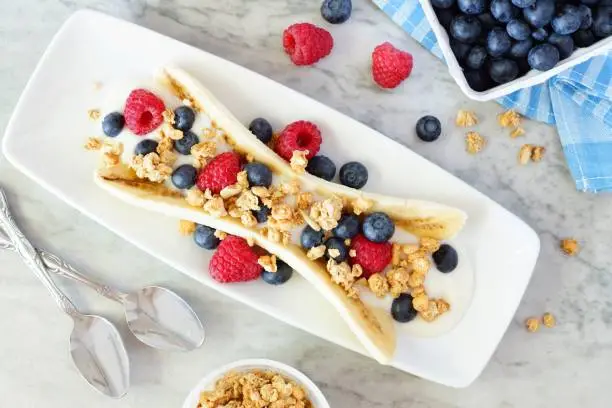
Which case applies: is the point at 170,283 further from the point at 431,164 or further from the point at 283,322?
the point at 431,164

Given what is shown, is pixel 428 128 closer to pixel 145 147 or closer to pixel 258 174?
pixel 258 174

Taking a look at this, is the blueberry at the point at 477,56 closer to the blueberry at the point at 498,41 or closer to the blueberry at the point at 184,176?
the blueberry at the point at 498,41

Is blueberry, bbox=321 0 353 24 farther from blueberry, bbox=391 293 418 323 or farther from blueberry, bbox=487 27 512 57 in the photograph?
blueberry, bbox=391 293 418 323

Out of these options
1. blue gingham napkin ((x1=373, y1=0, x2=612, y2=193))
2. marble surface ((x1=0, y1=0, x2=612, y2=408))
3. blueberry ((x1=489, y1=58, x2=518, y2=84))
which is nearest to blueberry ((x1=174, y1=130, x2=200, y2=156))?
marble surface ((x1=0, y1=0, x2=612, y2=408))

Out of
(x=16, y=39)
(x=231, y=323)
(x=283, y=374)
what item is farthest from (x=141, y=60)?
(x=283, y=374)

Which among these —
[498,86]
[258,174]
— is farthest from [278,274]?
[498,86]
